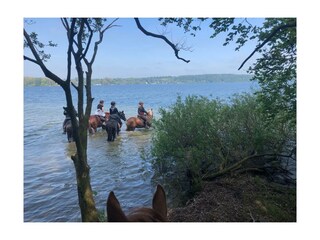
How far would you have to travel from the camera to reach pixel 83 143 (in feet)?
9.21

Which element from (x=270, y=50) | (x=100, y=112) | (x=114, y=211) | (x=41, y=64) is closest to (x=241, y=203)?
(x=270, y=50)

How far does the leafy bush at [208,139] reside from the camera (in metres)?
3.16

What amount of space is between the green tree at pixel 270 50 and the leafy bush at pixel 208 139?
0.58ft

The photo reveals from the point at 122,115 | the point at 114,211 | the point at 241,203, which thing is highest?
the point at 122,115

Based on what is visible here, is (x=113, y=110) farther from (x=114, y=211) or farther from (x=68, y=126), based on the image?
(x=114, y=211)

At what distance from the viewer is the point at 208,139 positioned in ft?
10.8

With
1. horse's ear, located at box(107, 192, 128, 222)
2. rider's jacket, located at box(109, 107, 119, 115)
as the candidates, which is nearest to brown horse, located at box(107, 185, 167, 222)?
horse's ear, located at box(107, 192, 128, 222)

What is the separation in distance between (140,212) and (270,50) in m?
2.10

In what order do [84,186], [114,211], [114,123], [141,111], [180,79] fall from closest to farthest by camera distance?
[114,211], [84,186], [180,79], [141,111], [114,123]

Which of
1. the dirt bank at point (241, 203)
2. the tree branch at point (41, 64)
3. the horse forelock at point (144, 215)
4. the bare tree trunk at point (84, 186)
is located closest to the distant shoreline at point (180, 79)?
the tree branch at point (41, 64)

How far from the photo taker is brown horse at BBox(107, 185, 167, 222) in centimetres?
131
